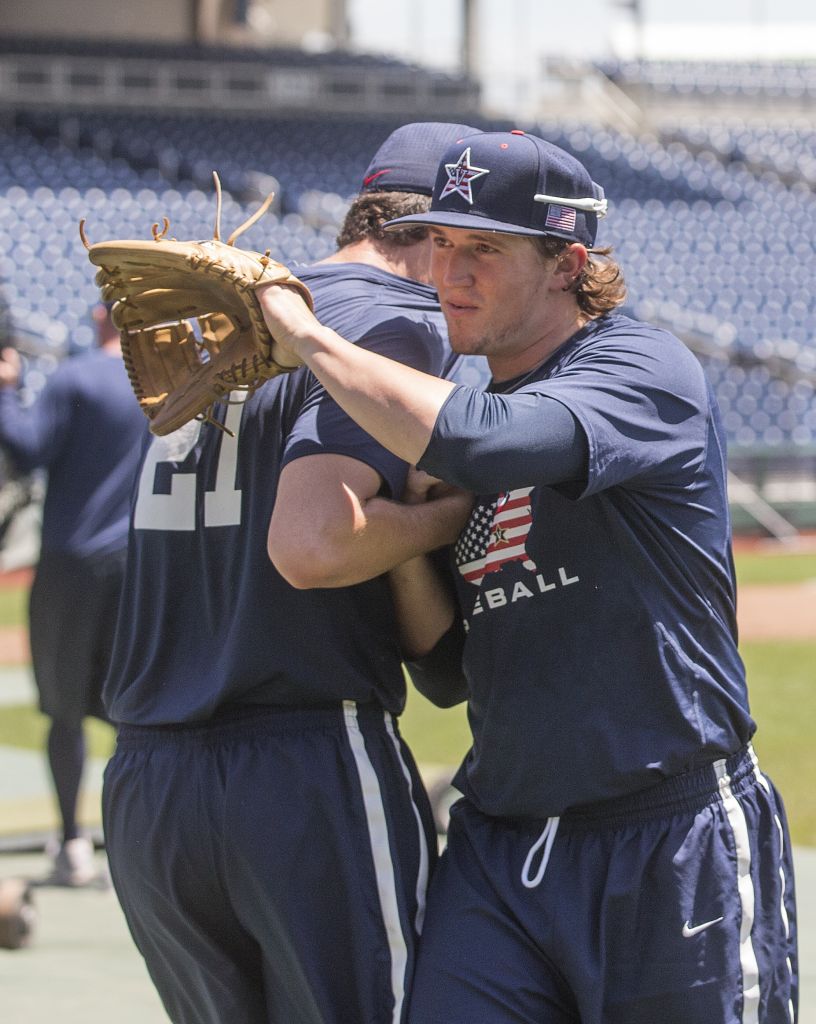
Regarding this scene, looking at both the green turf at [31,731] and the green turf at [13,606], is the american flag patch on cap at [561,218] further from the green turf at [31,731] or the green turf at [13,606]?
the green turf at [13,606]

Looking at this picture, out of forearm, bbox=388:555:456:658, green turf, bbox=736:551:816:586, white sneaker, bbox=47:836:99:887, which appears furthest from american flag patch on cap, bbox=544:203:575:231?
green turf, bbox=736:551:816:586

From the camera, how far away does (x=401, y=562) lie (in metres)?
2.59

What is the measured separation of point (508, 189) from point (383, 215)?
380 millimetres

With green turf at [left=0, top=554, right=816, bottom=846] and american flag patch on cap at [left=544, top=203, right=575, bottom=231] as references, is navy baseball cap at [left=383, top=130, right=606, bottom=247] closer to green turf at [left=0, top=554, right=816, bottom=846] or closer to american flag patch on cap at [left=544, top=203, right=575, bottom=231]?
A: american flag patch on cap at [left=544, top=203, right=575, bottom=231]

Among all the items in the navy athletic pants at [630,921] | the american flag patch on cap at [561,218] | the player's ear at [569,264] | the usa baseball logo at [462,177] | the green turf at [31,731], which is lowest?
the green turf at [31,731]

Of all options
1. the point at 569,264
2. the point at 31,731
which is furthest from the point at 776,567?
the point at 569,264

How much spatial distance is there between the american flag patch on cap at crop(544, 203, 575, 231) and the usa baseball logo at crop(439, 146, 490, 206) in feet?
0.41

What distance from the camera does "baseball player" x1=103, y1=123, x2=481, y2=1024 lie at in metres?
2.53

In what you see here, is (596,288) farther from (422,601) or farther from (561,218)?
Answer: (422,601)

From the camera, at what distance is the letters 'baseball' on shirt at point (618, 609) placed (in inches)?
96.7

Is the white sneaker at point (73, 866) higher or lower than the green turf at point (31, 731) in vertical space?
higher

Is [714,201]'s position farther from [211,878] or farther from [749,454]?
[211,878]

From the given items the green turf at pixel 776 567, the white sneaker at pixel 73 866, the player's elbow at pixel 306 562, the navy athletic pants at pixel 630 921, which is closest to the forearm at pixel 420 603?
the player's elbow at pixel 306 562

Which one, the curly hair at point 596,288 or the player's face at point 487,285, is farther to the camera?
the curly hair at point 596,288
